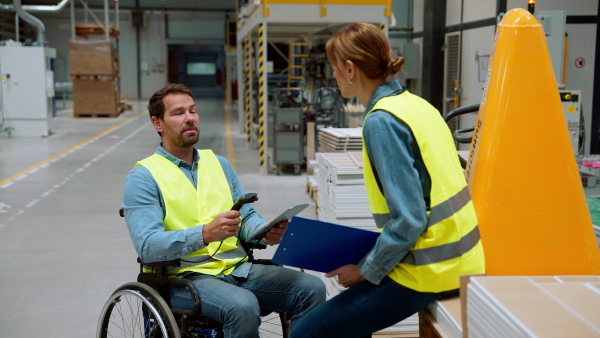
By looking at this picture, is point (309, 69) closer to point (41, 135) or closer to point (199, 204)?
point (41, 135)

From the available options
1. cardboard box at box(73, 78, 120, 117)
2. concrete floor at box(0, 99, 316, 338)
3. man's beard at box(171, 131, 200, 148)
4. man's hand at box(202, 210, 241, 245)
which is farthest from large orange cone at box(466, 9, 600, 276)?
cardboard box at box(73, 78, 120, 117)

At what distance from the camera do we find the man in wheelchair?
2.67m

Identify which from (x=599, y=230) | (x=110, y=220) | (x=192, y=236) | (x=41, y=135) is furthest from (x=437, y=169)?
(x=41, y=135)

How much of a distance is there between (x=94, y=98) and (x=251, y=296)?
19.1 m

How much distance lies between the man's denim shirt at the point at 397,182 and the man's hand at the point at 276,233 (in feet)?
2.30

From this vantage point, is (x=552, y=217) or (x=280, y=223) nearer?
(x=552, y=217)

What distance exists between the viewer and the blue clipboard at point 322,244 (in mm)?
2121

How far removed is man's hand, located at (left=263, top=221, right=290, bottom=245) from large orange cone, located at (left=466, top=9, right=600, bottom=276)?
82 cm

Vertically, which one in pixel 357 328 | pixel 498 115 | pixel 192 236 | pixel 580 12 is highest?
pixel 580 12

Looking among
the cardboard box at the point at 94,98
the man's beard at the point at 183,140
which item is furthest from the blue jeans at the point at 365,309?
the cardboard box at the point at 94,98

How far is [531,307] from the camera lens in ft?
5.98

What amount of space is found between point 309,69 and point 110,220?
6580mm

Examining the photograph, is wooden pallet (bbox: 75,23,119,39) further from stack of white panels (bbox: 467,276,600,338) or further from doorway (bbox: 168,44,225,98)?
doorway (bbox: 168,44,225,98)

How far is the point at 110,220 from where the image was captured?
741 centimetres
